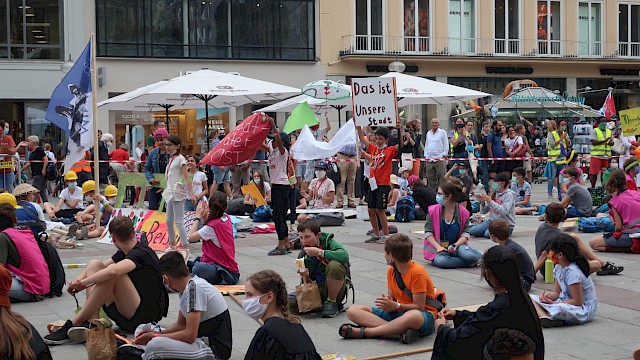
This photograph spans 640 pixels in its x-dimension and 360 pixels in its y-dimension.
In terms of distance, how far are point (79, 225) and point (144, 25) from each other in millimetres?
17954

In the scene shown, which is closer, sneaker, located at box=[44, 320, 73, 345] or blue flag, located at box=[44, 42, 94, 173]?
sneaker, located at box=[44, 320, 73, 345]

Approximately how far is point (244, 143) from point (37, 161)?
9278 millimetres

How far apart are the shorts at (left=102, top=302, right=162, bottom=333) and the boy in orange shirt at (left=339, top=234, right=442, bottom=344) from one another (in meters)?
1.68

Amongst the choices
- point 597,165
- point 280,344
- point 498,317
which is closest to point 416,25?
point 597,165

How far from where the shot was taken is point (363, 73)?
36188mm

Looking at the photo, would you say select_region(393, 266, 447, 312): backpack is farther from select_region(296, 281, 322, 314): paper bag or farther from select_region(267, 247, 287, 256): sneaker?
select_region(267, 247, 287, 256): sneaker

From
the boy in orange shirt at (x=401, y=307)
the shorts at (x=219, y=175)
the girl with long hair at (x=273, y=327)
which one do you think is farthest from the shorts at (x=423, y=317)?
the shorts at (x=219, y=175)

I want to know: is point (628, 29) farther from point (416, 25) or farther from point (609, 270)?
point (609, 270)

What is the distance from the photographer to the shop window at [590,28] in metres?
40.2

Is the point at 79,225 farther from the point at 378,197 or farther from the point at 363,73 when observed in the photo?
the point at 363,73

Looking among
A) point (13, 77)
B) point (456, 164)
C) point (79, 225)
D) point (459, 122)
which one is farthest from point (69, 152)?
point (13, 77)

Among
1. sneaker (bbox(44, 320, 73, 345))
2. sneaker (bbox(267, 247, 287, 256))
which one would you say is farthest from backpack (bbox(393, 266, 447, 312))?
sneaker (bbox(267, 247, 287, 256))

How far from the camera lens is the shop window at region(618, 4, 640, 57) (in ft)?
135

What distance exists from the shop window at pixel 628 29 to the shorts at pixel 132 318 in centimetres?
3726
